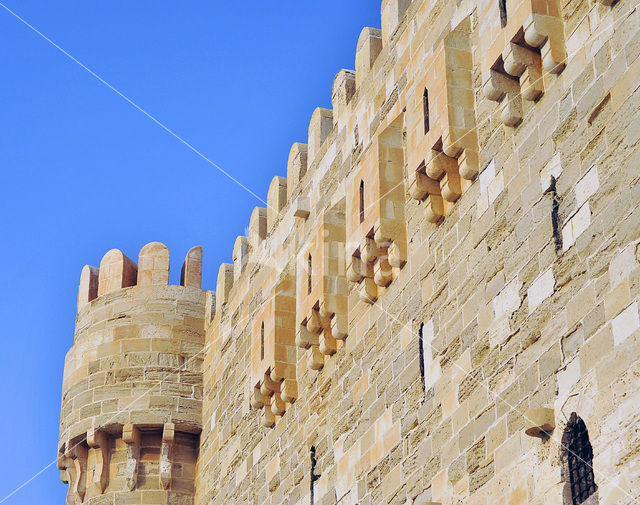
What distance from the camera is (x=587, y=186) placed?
8164 millimetres

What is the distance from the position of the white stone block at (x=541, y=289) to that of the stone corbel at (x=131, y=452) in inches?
308

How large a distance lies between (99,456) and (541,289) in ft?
27.3

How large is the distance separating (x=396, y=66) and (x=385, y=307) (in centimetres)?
201

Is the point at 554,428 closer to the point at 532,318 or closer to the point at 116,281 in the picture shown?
the point at 532,318

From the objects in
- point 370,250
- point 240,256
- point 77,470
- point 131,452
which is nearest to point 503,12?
point 370,250

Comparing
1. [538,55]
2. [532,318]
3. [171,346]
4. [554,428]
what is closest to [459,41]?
[538,55]

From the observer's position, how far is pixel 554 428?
7.95 meters

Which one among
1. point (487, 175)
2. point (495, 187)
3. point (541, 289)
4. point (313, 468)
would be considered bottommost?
point (541, 289)

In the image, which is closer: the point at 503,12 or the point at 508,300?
the point at 508,300

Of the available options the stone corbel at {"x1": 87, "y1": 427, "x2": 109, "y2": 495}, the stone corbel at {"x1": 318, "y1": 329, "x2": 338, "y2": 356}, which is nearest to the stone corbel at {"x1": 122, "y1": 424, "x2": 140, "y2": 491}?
the stone corbel at {"x1": 87, "y1": 427, "x2": 109, "y2": 495}

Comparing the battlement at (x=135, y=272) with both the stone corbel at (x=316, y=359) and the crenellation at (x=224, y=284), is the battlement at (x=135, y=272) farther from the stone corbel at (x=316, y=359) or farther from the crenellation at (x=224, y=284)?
the stone corbel at (x=316, y=359)

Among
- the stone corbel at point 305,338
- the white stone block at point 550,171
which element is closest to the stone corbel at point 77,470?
the stone corbel at point 305,338

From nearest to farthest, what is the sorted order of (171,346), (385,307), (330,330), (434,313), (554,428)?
(554,428) < (434,313) < (385,307) < (330,330) < (171,346)

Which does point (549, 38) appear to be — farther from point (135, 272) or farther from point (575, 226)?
point (135, 272)
